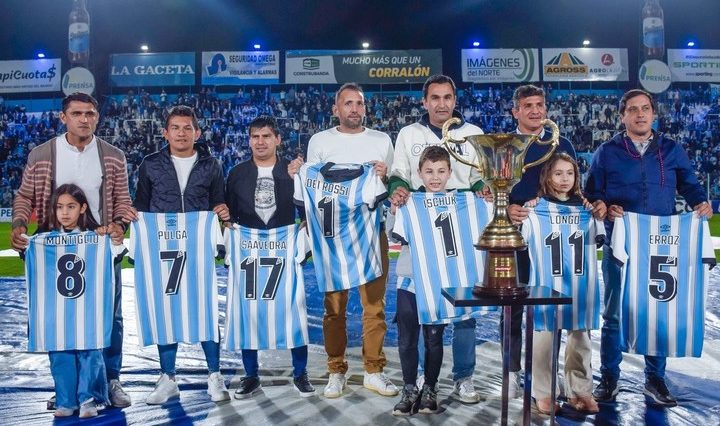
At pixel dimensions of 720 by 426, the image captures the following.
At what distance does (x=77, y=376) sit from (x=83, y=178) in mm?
1245

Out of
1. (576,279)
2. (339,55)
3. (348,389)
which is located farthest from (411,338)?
(339,55)

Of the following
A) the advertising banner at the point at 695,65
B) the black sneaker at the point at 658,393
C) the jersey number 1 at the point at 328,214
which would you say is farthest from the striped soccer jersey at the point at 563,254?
the advertising banner at the point at 695,65

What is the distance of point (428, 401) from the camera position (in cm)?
365

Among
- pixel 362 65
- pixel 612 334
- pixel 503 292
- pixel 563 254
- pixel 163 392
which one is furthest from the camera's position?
pixel 362 65

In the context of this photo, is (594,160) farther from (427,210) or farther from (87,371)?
(87,371)

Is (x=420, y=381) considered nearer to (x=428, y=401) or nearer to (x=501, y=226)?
(x=428, y=401)

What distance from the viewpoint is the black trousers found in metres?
3.75

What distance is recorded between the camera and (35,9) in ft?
82.1

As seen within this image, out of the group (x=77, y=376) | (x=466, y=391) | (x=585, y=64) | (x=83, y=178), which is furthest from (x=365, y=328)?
(x=585, y=64)

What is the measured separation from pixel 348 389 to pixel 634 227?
2083mm

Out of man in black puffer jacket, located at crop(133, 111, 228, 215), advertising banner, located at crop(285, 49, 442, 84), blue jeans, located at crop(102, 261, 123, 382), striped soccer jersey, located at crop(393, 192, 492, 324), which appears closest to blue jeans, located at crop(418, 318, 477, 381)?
striped soccer jersey, located at crop(393, 192, 492, 324)

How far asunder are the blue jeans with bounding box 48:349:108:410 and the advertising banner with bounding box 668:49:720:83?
2612 centimetres

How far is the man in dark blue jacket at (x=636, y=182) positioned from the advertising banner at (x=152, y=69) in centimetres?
2246

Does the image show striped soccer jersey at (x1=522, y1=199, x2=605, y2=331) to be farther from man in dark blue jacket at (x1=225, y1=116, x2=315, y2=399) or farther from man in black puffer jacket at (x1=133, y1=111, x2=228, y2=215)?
man in black puffer jacket at (x1=133, y1=111, x2=228, y2=215)
